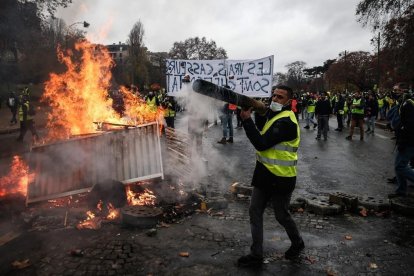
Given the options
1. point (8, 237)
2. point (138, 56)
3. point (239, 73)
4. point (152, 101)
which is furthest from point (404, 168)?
point (138, 56)

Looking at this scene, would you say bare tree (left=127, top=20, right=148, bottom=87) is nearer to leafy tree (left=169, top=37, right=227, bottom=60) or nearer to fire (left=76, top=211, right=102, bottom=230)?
leafy tree (left=169, top=37, right=227, bottom=60)

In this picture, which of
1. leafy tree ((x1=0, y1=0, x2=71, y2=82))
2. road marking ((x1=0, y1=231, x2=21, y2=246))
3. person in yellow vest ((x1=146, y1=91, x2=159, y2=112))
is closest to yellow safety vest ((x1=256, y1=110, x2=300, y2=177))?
road marking ((x1=0, y1=231, x2=21, y2=246))

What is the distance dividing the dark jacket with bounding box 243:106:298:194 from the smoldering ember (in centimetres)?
4

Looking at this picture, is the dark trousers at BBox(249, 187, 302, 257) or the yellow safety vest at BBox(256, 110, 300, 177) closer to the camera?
the yellow safety vest at BBox(256, 110, 300, 177)

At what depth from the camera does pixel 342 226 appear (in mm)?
5582

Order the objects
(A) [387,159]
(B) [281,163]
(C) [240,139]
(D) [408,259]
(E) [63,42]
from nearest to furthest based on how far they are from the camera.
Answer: (B) [281,163], (D) [408,259], (A) [387,159], (C) [240,139], (E) [63,42]

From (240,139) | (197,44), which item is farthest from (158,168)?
(197,44)

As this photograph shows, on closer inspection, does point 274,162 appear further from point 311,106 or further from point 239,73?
point 311,106

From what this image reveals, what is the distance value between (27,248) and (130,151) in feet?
8.24

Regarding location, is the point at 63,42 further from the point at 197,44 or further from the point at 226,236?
the point at 197,44

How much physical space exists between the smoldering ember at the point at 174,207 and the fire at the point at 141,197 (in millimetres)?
19

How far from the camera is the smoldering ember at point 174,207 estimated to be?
4.24 m

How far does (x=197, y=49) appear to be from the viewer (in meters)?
73.6

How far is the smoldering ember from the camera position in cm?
424
